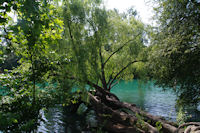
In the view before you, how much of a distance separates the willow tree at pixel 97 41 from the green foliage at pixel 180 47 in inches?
107

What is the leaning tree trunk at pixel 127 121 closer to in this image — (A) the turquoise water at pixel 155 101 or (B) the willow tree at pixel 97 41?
(A) the turquoise water at pixel 155 101

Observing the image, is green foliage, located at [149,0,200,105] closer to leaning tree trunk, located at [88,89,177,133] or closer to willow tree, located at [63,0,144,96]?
leaning tree trunk, located at [88,89,177,133]

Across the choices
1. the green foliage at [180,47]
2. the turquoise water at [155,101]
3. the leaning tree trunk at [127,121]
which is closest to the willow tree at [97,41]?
the leaning tree trunk at [127,121]

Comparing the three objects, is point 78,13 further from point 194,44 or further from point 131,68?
point 131,68

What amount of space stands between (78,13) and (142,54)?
15.8ft

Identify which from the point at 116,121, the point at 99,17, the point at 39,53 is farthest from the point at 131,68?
the point at 39,53

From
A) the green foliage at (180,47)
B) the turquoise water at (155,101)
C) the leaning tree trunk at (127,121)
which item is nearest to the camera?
the leaning tree trunk at (127,121)

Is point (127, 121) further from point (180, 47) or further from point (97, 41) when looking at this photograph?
point (97, 41)

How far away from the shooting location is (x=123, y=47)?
10.1 metres

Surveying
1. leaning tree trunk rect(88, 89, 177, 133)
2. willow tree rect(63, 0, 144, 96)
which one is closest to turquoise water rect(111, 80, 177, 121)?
leaning tree trunk rect(88, 89, 177, 133)

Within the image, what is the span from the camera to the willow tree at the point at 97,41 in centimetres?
597

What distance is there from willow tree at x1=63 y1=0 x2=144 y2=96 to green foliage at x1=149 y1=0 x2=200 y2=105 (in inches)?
107

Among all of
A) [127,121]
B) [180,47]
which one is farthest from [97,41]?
[127,121]

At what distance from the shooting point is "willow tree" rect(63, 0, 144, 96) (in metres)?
5.97
